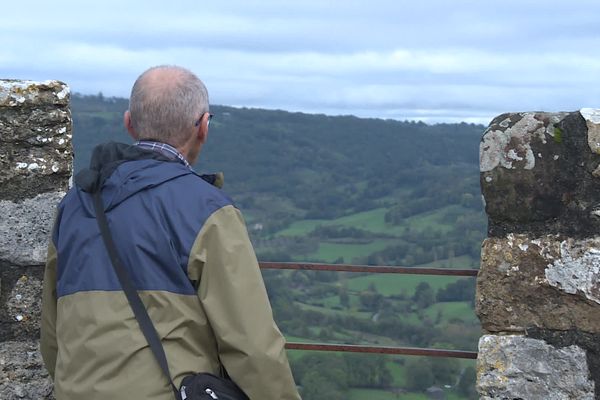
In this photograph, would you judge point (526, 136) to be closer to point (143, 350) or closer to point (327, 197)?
point (143, 350)

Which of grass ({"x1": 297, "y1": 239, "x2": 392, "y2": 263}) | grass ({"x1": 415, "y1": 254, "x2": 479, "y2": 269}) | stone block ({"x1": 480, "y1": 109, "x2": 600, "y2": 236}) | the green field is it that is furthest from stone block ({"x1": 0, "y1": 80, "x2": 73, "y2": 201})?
grass ({"x1": 297, "y1": 239, "x2": 392, "y2": 263})

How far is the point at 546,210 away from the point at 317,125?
141ft

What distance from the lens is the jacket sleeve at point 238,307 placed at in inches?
89.2

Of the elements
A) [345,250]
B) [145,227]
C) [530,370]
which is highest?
[145,227]

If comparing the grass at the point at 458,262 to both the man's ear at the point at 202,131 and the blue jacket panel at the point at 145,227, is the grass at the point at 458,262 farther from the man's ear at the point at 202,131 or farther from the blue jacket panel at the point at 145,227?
the blue jacket panel at the point at 145,227

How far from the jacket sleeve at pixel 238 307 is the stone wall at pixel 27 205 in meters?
1.17

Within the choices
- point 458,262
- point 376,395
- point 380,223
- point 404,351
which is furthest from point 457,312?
point 380,223

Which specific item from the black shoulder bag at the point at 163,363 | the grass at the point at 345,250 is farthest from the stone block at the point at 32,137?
the grass at the point at 345,250

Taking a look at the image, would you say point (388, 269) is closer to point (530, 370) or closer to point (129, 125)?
point (530, 370)

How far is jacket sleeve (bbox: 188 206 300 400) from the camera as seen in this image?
7.43 ft

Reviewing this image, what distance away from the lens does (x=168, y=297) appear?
228 centimetres

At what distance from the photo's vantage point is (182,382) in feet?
7.43

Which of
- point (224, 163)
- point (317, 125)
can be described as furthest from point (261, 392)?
point (317, 125)

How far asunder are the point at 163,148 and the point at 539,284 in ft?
5.19
